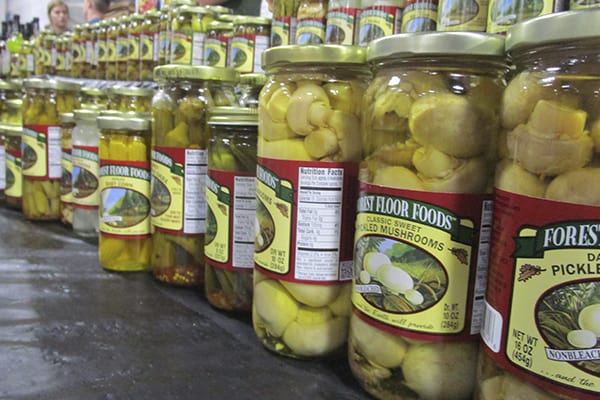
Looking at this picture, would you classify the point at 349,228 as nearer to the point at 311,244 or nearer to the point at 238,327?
the point at 311,244

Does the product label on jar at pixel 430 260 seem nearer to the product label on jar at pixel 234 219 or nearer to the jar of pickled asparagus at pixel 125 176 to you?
the product label on jar at pixel 234 219

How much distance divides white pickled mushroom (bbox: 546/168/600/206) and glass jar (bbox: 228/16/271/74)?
0.83 m

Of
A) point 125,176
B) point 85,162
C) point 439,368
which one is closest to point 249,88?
point 125,176

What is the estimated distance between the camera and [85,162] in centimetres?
100

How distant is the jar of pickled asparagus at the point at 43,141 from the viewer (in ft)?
3.84

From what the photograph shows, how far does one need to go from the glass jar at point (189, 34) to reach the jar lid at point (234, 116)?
61 cm

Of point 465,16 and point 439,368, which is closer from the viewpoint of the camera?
point 439,368

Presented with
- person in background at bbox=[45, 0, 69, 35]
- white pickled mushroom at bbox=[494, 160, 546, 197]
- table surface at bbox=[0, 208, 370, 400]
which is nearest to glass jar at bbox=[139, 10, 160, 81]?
table surface at bbox=[0, 208, 370, 400]

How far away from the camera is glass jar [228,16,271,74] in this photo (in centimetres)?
113

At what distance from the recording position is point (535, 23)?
37cm

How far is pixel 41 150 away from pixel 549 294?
1.07m

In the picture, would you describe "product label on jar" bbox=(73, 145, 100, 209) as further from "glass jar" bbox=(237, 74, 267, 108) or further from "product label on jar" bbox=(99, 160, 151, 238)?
"glass jar" bbox=(237, 74, 267, 108)

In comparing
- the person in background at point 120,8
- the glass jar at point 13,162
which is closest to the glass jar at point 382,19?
the glass jar at point 13,162

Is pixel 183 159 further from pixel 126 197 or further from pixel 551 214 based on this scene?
pixel 551 214
